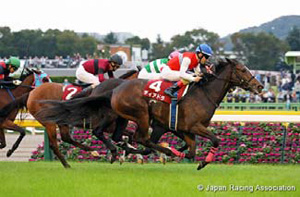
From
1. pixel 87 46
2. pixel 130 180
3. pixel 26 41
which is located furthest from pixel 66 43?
pixel 130 180

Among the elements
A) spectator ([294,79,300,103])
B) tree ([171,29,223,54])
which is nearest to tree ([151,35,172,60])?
tree ([171,29,223,54])

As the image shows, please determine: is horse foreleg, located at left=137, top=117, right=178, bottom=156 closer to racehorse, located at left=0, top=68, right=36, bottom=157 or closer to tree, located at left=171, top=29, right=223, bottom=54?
racehorse, located at left=0, top=68, right=36, bottom=157

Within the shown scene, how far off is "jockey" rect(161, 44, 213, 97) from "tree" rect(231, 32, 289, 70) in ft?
156

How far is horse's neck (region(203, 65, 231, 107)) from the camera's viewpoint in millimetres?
8570

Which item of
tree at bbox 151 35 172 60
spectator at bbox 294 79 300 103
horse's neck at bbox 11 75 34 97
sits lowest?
tree at bbox 151 35 172 60

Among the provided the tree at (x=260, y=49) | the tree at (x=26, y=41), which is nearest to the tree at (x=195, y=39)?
the tree at (x=260, y=49)

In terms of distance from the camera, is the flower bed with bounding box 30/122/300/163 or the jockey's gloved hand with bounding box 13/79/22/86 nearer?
the jockey's gloved hand with bounding box 13/79/22/86

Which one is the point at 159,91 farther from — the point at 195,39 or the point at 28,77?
the point at 195,39

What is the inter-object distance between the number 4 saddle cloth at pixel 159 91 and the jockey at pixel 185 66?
0.18 ft

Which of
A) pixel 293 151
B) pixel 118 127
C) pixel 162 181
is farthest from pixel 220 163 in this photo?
pixel 162 181

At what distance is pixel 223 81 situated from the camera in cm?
871

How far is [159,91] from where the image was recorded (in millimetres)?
8523

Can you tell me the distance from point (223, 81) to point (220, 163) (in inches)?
101

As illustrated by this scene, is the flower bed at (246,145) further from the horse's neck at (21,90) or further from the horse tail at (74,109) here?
the horse tail at (74,109)
